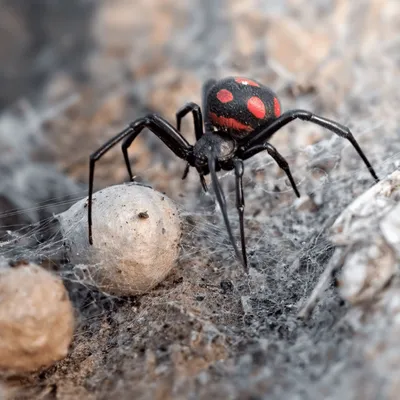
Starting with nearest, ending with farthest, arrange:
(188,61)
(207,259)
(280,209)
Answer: (207,259)
(280,209)
(188,61)

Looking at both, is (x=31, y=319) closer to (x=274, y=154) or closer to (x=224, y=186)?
(x=274, y=154)

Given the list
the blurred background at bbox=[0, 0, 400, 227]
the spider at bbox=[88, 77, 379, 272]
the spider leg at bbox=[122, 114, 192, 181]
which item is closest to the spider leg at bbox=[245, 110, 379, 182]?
the spider at bbox=[88, 77, 379, 272]

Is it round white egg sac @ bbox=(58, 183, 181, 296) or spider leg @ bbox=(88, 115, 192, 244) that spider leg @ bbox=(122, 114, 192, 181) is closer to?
spider leg @ bbox=(88, 115, 192, 244)

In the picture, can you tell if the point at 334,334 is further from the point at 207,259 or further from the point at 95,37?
the point at 95,37

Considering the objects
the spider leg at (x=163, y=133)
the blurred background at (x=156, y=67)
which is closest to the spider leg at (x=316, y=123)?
the spider leg at (x=163, y=133)

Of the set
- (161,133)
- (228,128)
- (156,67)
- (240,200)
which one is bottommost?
(240,200)

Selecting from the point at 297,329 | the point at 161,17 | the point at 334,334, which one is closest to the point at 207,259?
the point at 297,329

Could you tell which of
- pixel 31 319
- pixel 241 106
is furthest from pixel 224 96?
pixel 31 319
